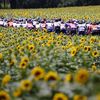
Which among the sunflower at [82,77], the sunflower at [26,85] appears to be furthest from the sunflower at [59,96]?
the sunflower at [26,85]

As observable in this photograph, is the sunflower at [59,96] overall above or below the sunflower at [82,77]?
below

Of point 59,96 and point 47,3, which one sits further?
point 47,3

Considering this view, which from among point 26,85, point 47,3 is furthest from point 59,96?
point 47,3

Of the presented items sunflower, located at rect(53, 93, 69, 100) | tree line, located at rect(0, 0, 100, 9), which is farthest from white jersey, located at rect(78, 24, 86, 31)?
tree line, located at rect(0, 0, 100, 9)

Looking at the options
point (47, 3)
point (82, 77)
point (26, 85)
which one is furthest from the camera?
point (47, 3)

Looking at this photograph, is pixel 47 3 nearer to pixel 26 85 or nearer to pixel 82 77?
pixel 26 85

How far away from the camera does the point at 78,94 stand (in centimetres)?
401

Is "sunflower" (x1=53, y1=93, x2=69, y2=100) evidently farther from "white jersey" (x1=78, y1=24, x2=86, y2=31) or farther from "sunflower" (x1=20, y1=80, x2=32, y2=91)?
"white jersey" (x1=78, y1=24, x2=86, y2=31)

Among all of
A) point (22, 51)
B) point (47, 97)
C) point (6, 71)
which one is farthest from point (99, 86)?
point (22, 51)

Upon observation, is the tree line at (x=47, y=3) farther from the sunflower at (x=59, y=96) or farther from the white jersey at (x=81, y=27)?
the sunflower at (x=59, y=96)

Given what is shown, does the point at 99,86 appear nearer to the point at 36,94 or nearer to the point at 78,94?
the point at 78,94

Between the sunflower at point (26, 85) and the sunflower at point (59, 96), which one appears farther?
the sunflower at point (26, 85)

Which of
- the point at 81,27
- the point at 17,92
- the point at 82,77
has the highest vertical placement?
the point at 82,77

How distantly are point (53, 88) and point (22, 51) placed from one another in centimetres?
498
